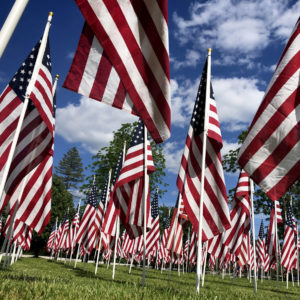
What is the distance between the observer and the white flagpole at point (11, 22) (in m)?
2.40

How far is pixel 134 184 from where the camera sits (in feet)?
32.4

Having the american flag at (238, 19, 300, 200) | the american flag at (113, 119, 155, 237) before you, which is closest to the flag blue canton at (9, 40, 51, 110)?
the american flag at (113, 119, 155, 237)

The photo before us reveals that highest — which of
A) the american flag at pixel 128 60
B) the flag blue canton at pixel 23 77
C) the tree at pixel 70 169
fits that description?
the tree at pixel 70 169

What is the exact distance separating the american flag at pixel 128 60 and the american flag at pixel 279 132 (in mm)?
1734

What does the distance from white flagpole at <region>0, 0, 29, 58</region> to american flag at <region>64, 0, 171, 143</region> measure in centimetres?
95

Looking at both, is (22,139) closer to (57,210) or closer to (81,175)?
(57,210)

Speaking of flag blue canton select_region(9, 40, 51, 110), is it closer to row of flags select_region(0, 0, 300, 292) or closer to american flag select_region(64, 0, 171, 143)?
row of flags select_region(0, 0, 300, 292)

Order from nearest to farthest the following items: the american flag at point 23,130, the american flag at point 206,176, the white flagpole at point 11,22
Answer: the white flagpole at point 11,22
the american flag at point 23,130
the american flag at point 206,176

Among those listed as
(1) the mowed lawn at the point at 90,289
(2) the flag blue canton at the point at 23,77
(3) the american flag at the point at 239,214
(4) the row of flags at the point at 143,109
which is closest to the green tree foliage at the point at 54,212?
(3) the american flag at the point at 239,214

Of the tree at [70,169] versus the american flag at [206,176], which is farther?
the tree at [70,169]

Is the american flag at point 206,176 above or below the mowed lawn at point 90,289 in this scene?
above

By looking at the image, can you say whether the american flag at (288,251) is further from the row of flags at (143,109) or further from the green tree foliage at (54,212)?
the green tree foliage at (54,212)

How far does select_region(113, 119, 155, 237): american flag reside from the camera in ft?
29.9

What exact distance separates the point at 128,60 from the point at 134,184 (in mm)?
6501
